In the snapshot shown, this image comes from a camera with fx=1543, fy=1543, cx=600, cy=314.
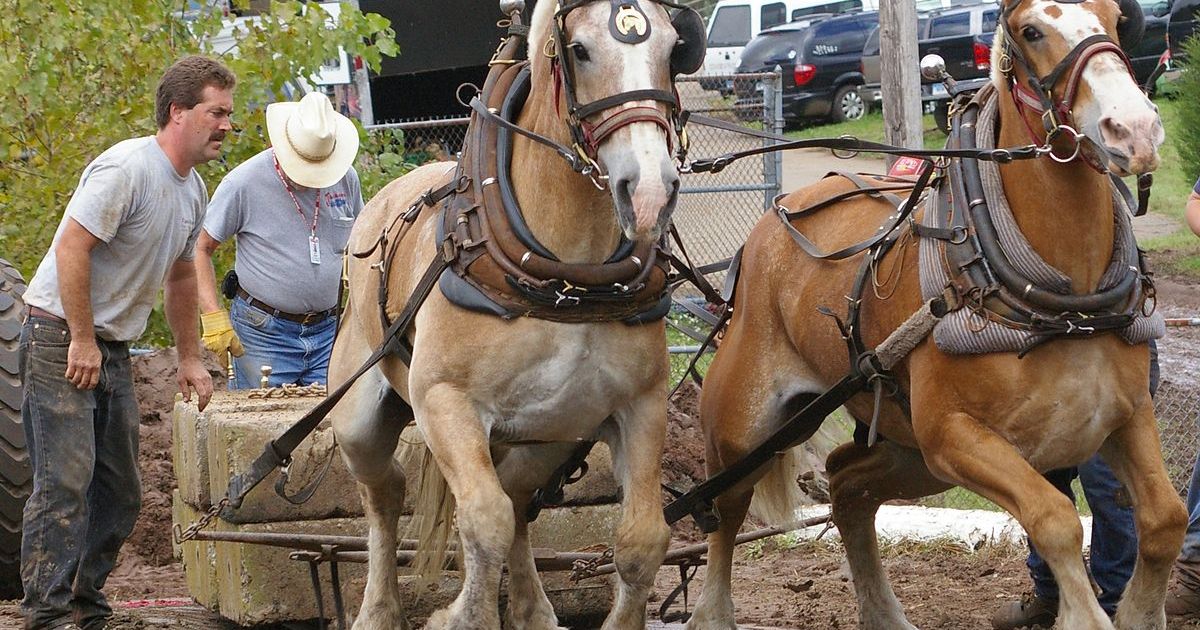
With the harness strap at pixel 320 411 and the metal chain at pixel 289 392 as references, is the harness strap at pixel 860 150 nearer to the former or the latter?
the harness strap at pixel 320 411

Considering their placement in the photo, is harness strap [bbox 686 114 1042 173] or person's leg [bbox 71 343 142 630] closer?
harness strap [bbox 686 114 1042 173]

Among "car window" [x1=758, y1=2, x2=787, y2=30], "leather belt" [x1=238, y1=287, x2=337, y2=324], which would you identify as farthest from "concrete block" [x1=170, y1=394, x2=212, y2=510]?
"car window" [x1=758, y1=2, x2=787, y2=30]

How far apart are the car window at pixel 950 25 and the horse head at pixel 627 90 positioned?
17.2 m

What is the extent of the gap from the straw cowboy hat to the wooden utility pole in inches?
129

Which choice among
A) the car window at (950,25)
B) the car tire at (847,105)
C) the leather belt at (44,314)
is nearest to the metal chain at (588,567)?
the leather belt at (44,314)

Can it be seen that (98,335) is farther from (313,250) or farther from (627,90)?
(627,90)

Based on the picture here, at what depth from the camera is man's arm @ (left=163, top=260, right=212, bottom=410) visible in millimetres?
5844

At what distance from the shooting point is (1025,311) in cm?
408

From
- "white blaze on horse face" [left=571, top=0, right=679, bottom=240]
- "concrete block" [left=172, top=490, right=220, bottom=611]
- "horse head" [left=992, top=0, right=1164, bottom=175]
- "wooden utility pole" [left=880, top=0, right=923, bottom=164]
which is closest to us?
"white blaze on horse face" [left=571, top=0, right=679, bottom=240]

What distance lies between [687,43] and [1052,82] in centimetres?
94

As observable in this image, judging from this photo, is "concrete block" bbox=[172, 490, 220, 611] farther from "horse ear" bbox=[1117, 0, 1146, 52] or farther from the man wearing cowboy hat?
"horse ear" bbox=[1117, 0, 1146, 52]

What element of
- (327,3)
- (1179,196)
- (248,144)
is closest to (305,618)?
(248,144)

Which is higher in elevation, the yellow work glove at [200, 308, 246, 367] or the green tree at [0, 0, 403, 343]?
the green tree at [0, 0, 403, 343]

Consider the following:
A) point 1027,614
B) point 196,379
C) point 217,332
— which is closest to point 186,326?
point 196,379
